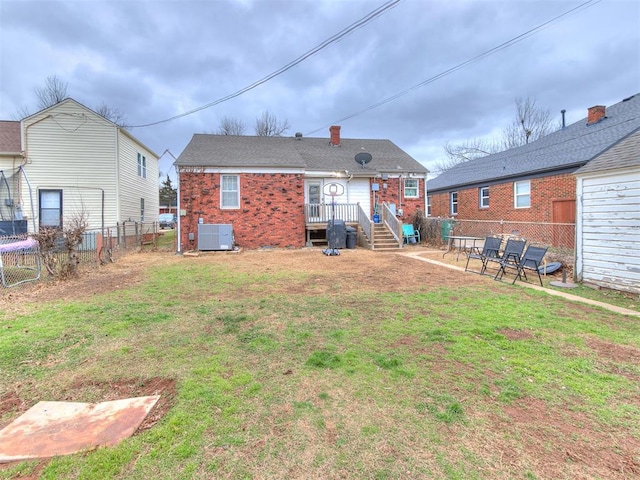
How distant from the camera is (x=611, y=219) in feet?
22.5

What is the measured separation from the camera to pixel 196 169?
13.9 m

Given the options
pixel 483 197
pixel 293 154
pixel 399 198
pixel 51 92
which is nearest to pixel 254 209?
pixel 293 154

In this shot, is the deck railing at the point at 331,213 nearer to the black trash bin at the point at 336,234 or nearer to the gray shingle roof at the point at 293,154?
the black trash bin at the point at 336,234

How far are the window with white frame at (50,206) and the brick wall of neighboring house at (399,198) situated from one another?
14621mm

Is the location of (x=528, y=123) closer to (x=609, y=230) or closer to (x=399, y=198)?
(x=399, y=198)

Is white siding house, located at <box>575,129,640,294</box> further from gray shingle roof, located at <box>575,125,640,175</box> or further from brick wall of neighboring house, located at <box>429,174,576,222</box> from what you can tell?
brick wall of neighboring house, located at <box>429,174,576,222</box>

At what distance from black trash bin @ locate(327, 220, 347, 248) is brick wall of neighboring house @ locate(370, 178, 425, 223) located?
13.0 feet

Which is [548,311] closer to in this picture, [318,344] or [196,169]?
[318,344]

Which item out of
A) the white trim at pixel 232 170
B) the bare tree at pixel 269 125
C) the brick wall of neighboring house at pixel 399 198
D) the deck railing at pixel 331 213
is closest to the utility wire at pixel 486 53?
the brick wall of neighboring house at pixel 399 198

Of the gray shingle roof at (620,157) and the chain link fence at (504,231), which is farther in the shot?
the chain link fence at (504,231)

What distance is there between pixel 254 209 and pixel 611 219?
11.9 meters

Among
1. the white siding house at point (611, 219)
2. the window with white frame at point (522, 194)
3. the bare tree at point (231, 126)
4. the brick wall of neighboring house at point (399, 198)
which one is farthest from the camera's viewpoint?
the bare tree at point (231, 126)

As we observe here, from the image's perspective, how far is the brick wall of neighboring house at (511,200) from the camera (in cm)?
1418

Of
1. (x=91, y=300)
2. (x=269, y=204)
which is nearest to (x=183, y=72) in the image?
(x=269, y=204)
